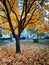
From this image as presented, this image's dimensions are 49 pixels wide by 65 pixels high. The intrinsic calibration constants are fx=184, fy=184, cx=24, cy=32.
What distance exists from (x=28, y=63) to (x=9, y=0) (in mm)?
6918

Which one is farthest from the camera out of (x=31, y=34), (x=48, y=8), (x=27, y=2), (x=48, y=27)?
(x=31, y=34)

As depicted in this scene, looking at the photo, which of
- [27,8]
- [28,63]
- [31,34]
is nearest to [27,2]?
[27,8]

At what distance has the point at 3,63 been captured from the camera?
10094 mm

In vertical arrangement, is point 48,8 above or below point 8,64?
above

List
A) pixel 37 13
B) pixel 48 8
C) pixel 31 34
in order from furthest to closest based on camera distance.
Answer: pixel 31 34 → pixel 37 13 → pixel 48 8

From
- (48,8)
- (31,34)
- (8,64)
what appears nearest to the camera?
(8,64)

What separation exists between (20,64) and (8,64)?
0.65m

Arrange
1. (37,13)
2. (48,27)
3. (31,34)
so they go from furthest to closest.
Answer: (31,34) < (48,27) < (37,13)

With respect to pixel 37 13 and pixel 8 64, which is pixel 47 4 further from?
pixel 8 64

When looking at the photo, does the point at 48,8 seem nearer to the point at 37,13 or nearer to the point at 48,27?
the point at 37,13

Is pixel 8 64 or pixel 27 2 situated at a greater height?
pixel 27 2

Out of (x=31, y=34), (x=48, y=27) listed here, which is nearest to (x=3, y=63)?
(x=48, y=27)

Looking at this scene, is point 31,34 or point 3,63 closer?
point 3,63

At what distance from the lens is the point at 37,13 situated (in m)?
18.8
